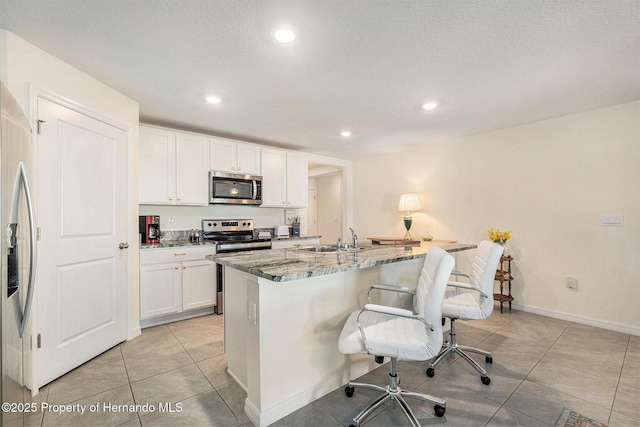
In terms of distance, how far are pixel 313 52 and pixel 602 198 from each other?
333cm

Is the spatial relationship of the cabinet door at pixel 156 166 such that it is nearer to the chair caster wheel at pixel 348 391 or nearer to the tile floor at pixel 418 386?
the tile floor at pixel 418 386

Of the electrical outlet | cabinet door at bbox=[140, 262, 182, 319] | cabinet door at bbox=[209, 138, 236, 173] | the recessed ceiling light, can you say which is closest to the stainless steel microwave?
cabinet door at bbox=[209, 138, 236, 173]

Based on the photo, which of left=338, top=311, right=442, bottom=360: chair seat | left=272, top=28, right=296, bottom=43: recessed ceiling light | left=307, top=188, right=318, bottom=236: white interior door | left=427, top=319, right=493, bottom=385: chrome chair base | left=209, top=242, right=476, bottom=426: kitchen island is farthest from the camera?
left=307, top=188, right=318, bottom=236: white interior door

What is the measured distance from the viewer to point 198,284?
3.42 meters

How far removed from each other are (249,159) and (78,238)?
2.28 metres

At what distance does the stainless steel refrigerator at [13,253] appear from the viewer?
1.13m

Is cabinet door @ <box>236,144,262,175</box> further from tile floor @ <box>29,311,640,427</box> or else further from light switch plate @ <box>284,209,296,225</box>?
tile floor @ <box>29,311,640,427</box>

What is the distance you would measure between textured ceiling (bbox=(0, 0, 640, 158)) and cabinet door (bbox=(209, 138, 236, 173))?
0.53 metres

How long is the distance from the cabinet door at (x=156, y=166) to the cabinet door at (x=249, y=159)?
857 millimetres

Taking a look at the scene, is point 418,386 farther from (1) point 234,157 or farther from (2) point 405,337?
(1) point 234,157

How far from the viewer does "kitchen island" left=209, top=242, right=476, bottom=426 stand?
162 cm

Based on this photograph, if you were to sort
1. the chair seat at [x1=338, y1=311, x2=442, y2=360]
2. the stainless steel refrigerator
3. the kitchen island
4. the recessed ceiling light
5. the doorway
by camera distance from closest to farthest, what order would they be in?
the stainless steel refrigerator
the chair seat at [x1=338, y1=311, x2=442, y2=360]
the kitchen island
the recessed ceiling light
the doorway

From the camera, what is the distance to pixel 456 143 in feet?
13.9

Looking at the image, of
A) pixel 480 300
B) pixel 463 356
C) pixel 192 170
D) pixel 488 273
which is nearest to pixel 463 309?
pixel 480 300
